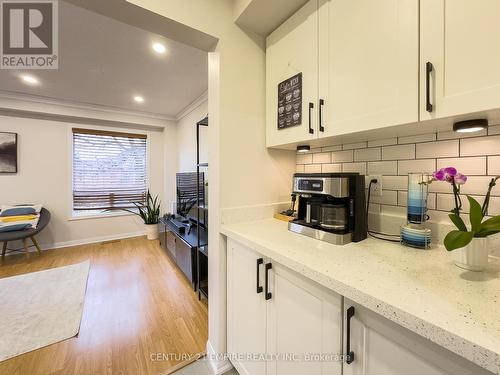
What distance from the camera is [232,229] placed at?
1201 millimetres

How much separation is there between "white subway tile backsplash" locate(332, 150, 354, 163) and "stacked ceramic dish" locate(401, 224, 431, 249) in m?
0.52

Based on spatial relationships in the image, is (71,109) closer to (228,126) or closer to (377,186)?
(228,126)

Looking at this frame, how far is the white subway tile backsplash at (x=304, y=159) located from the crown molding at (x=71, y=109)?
11.5ft

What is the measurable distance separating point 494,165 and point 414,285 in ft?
2.11

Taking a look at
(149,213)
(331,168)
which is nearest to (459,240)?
(331,168)

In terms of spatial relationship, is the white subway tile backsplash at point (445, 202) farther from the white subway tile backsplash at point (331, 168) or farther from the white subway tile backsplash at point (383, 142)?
the white subway tile backsplash at point (331, 168)

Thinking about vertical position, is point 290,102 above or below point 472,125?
above

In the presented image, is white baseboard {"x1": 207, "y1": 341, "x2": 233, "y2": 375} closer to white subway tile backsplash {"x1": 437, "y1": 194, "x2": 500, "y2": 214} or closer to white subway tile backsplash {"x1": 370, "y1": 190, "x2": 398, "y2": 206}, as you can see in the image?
white subway tile backsplash {"x1": 370, "y1": 190, "x2": 398, "y2": 206}

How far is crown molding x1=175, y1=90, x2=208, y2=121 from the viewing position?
312cm

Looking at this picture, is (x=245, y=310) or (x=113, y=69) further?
(x=113, y=69)

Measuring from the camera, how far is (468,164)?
2.90 ft

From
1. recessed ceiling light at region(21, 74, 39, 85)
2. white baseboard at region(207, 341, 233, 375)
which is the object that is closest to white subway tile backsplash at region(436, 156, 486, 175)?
white baseboard at region(207, 341, 233, 375)

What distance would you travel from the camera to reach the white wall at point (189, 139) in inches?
127

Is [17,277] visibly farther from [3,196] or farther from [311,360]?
[311,360]
